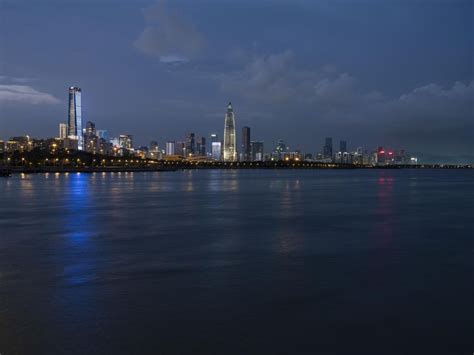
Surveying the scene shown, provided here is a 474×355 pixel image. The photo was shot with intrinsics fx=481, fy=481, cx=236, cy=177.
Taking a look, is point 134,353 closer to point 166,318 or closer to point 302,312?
point 166,318

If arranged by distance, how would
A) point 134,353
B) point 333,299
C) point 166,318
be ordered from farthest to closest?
point 333,299 < point 166,318 < point 134,353

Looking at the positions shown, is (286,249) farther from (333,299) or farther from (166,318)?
(166,318)

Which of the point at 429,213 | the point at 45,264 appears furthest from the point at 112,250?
the point at 429,213

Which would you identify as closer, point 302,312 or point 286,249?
point 302,312

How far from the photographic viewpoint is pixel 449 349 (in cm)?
743

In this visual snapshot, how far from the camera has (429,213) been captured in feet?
91.7

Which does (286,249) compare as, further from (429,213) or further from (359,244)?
(429,213)

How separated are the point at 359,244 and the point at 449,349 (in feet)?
30.2

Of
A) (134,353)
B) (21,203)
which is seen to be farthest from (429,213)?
(21,203)

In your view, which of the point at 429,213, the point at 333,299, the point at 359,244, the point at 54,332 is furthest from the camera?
the point at 429,213

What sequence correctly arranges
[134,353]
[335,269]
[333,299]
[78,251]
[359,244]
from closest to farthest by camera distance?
[134,353], [333,299], [335,269], [78,251], [359,244]

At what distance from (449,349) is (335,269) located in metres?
5.20

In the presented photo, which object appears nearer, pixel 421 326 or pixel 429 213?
pixel 421 326

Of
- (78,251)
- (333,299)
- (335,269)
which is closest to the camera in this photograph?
(333,299)
